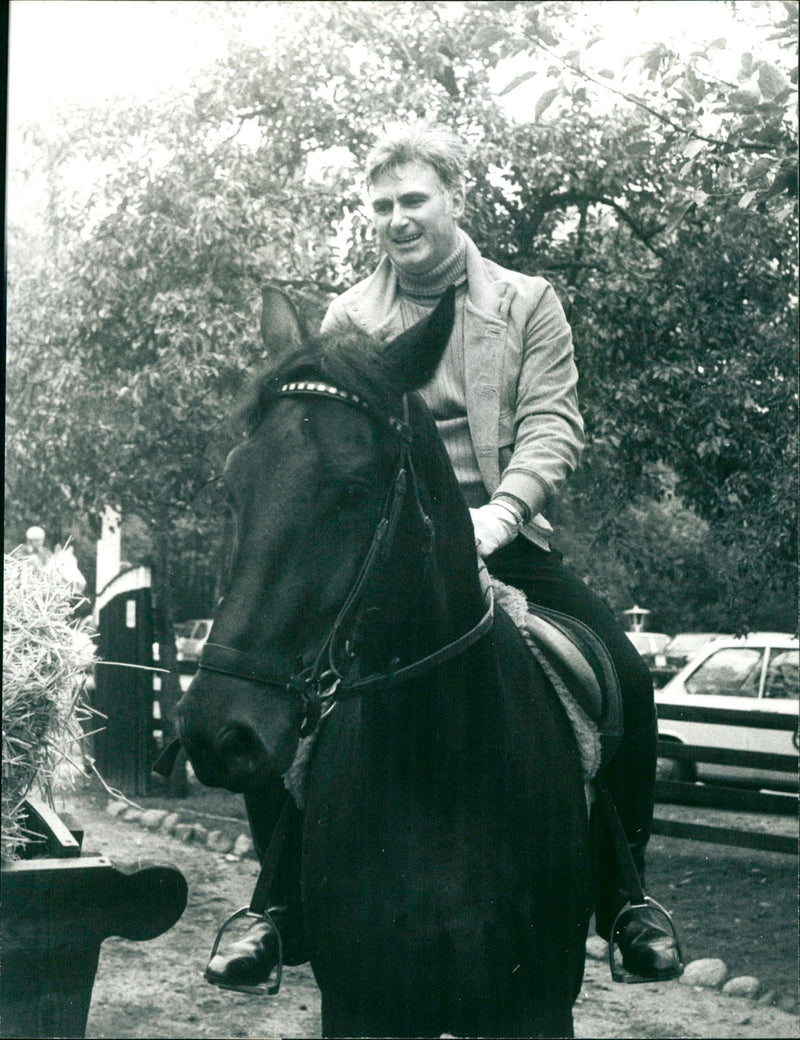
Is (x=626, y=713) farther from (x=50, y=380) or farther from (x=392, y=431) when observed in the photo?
(x=50, y=380)

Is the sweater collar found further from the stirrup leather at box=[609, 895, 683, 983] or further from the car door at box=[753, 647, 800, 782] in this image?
the car door at box=[753, 647, 800, 782]

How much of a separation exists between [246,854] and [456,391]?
4.09 m

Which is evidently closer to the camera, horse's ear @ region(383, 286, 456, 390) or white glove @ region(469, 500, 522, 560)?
horse's ear @ region(383, 286, 456, 390)

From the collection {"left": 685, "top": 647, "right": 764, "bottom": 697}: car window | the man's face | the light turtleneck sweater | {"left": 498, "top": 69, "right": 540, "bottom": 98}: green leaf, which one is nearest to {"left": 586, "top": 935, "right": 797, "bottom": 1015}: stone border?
{"left": 685, "top": 647, "right": 764, "bottom": 697}: car window

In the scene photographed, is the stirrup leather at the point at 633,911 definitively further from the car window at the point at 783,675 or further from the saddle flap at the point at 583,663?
the car window at the point at 783,675

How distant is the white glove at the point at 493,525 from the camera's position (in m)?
2.40

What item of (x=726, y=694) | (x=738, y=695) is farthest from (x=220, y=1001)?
(x=738, y=695)

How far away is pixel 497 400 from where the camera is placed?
2.70m

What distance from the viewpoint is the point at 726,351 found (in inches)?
182

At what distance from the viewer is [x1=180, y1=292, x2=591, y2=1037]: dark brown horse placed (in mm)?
1863

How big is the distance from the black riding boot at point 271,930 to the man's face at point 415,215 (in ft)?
4.36

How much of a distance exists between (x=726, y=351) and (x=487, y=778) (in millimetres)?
2845

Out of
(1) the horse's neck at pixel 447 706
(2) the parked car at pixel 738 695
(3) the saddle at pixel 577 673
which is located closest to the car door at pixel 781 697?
(2) the parked car at pixel 738 695

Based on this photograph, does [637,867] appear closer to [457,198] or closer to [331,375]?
[331,375]
